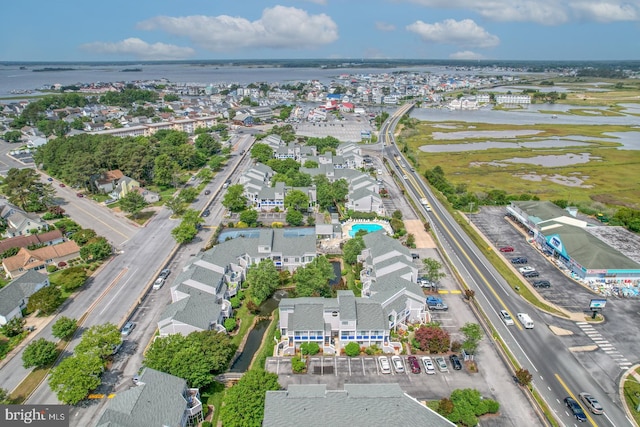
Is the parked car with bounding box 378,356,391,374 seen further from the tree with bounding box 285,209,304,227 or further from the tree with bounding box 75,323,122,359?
the tree with bounding box 285,209,304,227

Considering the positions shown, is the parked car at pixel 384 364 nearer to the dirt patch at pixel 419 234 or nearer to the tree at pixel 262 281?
the tree at pixel 262 281

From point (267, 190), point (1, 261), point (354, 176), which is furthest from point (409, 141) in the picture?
point (1, 261)

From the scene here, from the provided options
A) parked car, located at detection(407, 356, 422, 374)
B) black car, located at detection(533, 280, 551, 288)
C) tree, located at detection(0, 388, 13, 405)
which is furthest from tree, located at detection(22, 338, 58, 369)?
black car, located at detection(533, 280, 551, 288)

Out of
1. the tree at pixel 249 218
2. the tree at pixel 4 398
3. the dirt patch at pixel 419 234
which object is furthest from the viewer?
the tree at pixel 249 218

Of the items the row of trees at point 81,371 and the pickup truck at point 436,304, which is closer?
the row of trees at point 81,371

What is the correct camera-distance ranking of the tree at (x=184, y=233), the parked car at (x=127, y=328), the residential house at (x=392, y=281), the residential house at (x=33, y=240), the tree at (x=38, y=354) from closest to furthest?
the tree at (x=38, y=354) → the parked car at (x=127, y=328) → the residential house at (x=392, y=281) → the residential house at (x=33, y=240) → the tree at (x=184, y=233)

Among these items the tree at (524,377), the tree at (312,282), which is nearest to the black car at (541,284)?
the tree at (524,377)

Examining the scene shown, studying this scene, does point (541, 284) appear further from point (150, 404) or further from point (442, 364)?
point (150, 404)
